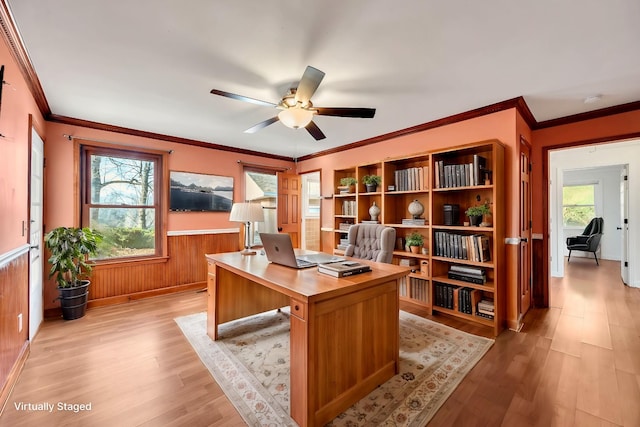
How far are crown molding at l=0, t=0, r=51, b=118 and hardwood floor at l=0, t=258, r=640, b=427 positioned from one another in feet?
7.48

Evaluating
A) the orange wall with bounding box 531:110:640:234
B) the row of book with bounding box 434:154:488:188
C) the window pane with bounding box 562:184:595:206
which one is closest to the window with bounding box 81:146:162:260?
the row of book with bounding box 434:154:488:188

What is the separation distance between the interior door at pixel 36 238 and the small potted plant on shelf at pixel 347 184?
347 cm

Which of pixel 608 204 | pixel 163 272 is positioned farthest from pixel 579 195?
pixel 163 272

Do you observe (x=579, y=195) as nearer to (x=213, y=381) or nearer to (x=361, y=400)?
(x=361, y=400)

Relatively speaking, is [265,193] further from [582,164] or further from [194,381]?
[582,164]

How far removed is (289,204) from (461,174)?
3.07 m

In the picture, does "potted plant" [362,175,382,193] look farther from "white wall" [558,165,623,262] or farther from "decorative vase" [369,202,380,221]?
"white wall" [558,165,623,262]

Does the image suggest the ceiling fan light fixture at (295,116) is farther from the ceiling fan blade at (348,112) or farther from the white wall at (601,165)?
the white wall at (601,165)

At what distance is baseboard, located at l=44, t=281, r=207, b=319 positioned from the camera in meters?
3.12

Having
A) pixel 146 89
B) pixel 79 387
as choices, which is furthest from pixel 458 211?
pixel 79 387

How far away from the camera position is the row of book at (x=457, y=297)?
2885mm

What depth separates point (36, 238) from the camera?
2.79 meters

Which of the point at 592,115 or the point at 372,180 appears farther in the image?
the point at 372,180

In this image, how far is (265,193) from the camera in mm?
5418
